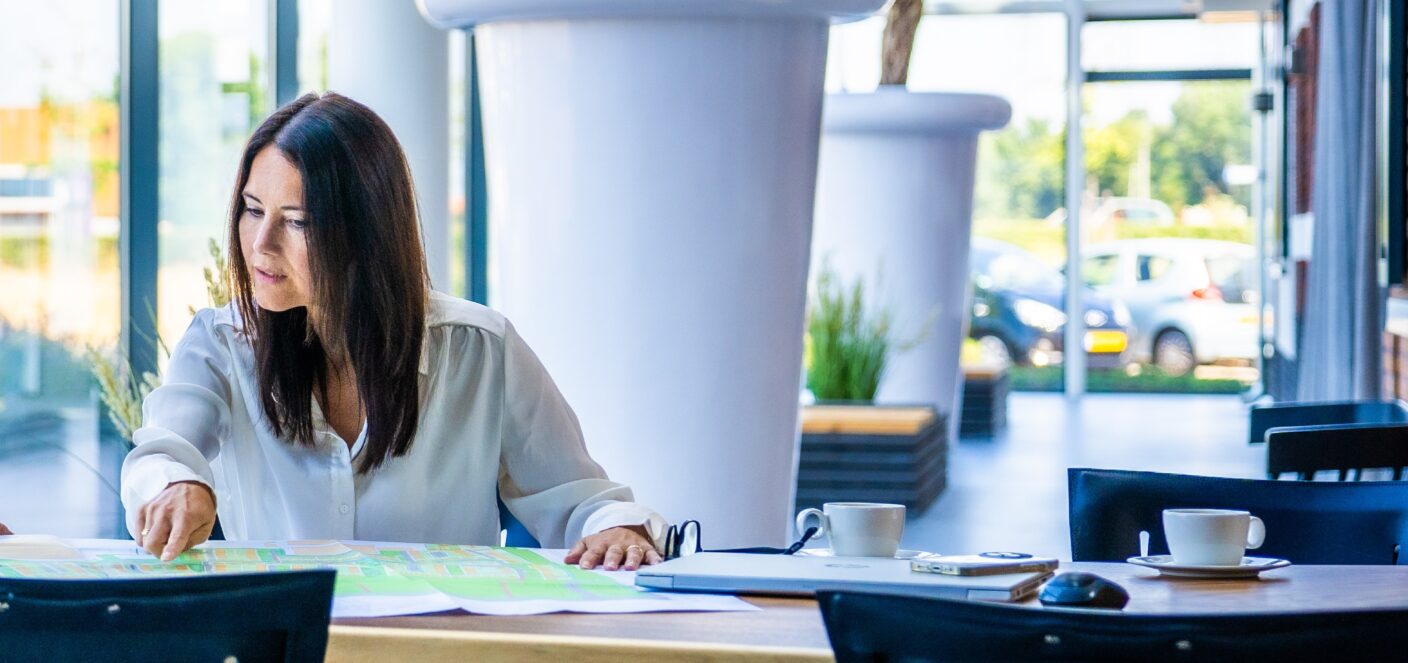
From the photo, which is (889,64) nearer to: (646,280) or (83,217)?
(83,217)

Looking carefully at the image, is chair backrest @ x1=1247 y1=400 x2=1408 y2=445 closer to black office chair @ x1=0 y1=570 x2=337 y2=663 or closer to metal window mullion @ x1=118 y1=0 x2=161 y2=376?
black office chair @ x1=0 y1=570 x2=337 y2=663

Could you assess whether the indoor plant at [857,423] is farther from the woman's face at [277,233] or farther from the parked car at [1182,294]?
the parked car at [1182,294]

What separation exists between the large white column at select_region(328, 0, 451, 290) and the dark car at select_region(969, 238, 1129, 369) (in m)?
7.84

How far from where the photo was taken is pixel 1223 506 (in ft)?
7.15

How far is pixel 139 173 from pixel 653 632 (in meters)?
4.36

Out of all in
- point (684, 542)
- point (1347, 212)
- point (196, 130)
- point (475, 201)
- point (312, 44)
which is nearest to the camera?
point (684, 542)

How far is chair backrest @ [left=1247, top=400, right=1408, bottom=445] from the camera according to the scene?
329cm

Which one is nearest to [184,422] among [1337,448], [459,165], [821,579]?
[821,579]

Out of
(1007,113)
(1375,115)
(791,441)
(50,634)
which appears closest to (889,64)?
(1007,113)

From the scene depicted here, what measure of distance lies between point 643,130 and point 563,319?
42 centimetres

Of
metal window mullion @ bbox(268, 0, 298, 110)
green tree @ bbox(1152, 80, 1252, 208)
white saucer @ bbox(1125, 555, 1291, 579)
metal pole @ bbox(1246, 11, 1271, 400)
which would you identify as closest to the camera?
white saucer @ bbox(1125, 555, 1291, 579)

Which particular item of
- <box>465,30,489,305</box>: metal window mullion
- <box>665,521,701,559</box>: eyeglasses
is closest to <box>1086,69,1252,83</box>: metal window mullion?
<box>465,30,489,305</box>: metal window mullion

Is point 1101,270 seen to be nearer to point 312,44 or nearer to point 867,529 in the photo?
point 312,44

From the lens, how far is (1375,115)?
5812 mm
